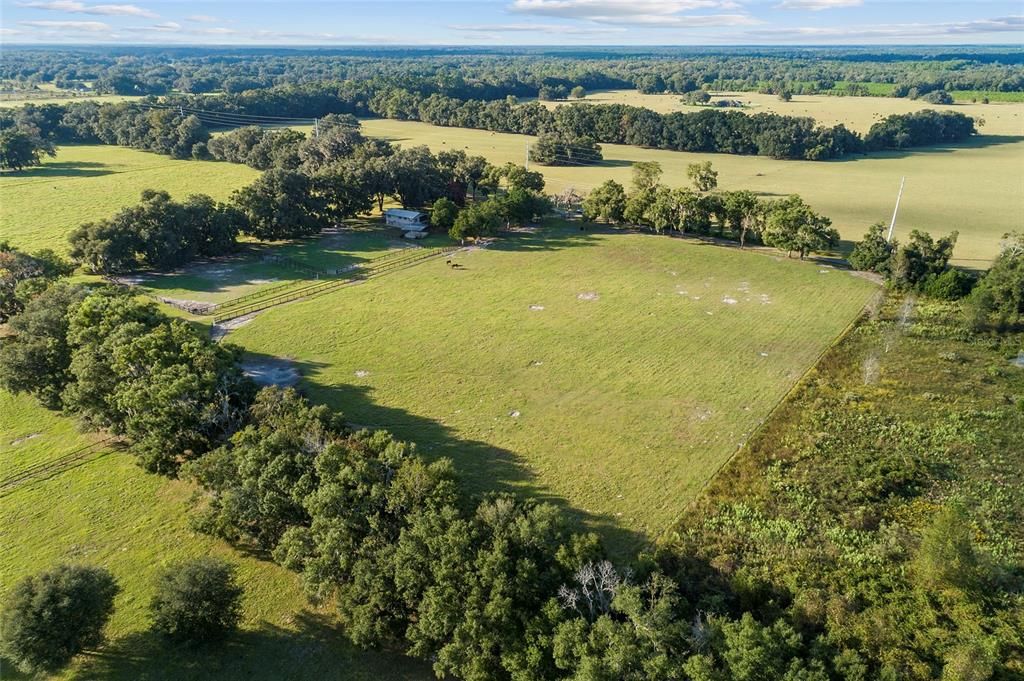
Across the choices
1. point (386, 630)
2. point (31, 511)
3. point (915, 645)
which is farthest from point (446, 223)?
point (915, 645)

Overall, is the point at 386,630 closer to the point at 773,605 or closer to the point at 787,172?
the point at 773,605

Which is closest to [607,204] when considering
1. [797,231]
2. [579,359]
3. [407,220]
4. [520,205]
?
[520,205]

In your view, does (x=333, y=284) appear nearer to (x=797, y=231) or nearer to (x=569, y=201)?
(x=569, y=201)

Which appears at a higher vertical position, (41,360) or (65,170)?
(65,170)

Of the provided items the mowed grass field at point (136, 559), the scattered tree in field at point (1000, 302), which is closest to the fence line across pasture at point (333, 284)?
the mowed grass field at point (136, 559)

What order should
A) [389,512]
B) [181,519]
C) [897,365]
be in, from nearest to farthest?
1. [389,512]
2. [181,519]
3. [897,365]

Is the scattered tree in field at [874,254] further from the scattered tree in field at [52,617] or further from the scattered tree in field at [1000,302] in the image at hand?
the scattered tree in field at [52,617]
